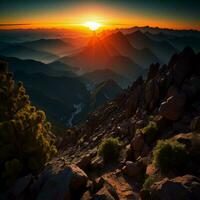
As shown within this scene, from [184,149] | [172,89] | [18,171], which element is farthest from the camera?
[172,89]

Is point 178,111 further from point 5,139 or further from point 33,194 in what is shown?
point 5,139

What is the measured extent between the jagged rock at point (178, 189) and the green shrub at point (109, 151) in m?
11.4

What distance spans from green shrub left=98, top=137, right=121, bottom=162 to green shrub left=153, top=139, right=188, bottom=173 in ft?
26.8

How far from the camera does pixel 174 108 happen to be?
87.2 ft

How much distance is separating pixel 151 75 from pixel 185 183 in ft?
146

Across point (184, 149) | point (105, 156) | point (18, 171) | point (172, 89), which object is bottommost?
point (18, 171)

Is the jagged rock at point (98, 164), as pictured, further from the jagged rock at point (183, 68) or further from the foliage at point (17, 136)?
the jagged rock at point (183, 68)

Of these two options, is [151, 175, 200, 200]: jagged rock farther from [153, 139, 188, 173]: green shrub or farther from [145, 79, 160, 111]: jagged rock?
[145, 79, 160, 111]: jagged rock

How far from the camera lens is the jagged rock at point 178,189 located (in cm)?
1404

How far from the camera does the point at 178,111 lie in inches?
1045

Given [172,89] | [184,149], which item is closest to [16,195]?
[184,149]

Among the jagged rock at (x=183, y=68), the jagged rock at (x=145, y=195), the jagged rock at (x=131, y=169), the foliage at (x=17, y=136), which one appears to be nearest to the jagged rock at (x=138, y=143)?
the jagged rock at (x=131, y=169)

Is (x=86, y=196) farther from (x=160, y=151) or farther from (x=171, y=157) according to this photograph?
(x=171, y=157)

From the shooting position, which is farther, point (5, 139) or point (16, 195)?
point (5, 139)
